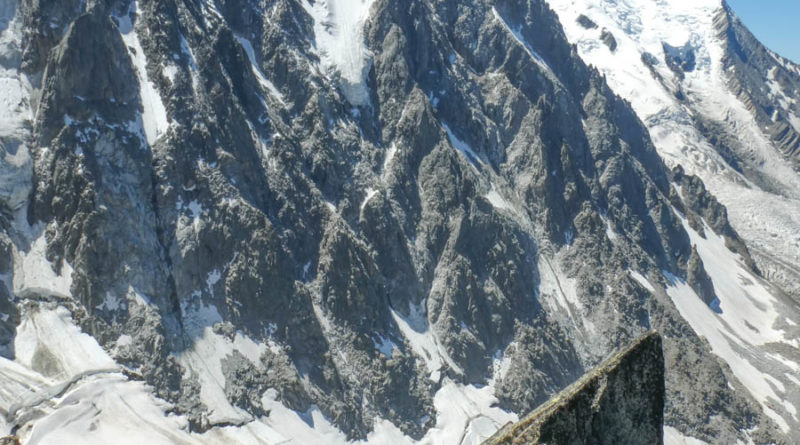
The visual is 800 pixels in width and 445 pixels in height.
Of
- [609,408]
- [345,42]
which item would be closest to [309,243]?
[345,42]

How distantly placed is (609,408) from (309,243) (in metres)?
99.5

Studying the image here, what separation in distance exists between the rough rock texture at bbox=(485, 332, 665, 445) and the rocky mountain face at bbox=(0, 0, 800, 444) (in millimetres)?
77492

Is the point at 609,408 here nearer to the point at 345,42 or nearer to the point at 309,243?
the point at 309,243

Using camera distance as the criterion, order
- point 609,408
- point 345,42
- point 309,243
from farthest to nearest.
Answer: point 345,42 → point 309,243 → point 609,408

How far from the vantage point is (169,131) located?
97.8 metres

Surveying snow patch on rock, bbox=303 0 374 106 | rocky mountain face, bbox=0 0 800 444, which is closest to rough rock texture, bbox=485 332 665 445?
rocky mountain face, bbox=0 0 800 444

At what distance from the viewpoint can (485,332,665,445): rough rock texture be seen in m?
8.21

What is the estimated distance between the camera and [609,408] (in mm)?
8789

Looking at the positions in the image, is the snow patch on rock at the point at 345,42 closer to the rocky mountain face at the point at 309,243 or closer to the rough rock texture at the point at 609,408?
the rocky mountain face at the point at 309,243

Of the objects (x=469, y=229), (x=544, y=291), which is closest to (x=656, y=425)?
(x=469, y=229)

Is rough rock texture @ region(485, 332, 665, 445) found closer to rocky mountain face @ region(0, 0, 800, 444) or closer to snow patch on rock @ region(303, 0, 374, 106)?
rocky mountain face @ region(0, 0, 800, 444)

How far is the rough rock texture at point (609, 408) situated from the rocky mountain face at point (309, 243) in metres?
77.5

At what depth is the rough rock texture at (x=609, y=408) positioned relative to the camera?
821 cm

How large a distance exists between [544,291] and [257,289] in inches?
2213
